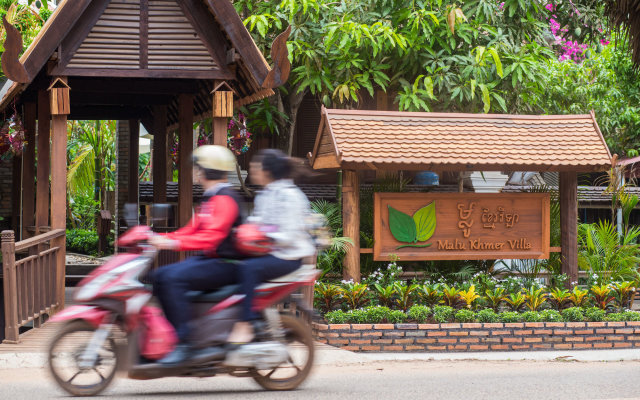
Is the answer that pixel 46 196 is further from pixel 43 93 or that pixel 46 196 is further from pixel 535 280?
pixel 535 280

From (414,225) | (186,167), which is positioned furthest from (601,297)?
(186,167)

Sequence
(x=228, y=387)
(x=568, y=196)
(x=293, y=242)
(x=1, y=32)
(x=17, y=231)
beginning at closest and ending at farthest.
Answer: (x=293, y=242)
(x=228, y=387)
(x=568, y=196)
(x=1, y=32)
(x=17, y=231)

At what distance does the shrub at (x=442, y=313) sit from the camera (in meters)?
11.2

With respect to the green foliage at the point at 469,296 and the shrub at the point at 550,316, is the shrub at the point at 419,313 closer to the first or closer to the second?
the green foliage at the point at 469,296

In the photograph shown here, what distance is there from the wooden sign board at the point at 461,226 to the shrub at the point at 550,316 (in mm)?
1212

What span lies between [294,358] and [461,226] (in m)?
5.94

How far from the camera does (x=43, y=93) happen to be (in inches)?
517

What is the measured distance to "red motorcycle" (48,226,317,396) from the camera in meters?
6.28

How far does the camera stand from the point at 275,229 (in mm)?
6812

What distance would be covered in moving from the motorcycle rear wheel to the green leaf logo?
538cm

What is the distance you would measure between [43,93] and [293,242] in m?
7.67

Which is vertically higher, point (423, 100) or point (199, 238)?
point (423, 100)

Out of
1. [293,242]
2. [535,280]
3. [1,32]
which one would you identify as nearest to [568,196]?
[535,280]

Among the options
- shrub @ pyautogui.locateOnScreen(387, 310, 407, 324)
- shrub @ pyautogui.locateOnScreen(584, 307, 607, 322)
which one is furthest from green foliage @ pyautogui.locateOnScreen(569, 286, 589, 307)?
shrub @ pyautogui.locateOnScreen(387, 310, 407, 324)
